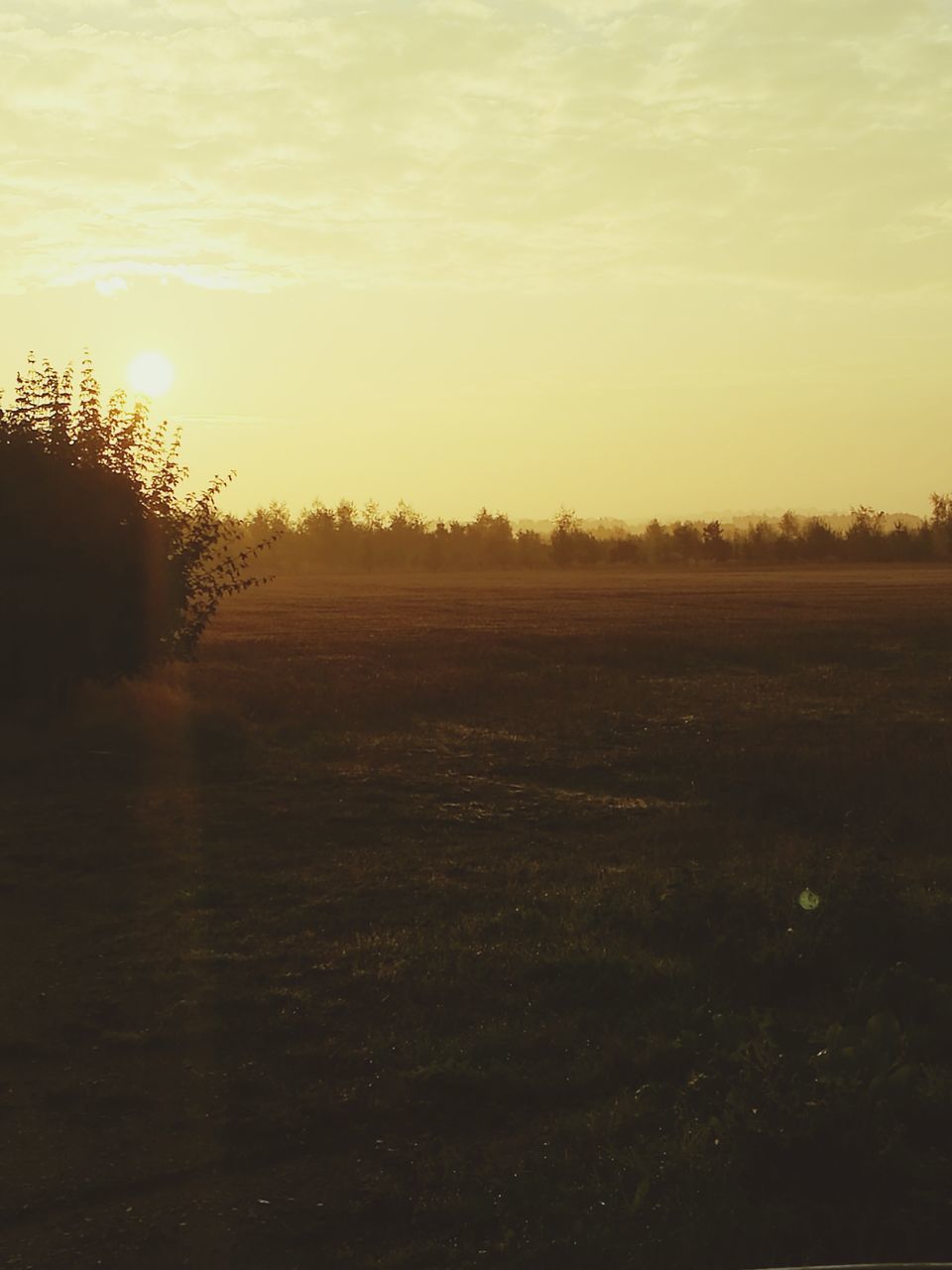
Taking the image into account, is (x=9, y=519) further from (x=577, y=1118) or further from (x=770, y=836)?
(x=577, y=1118)

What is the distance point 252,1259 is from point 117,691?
17399 millimetres

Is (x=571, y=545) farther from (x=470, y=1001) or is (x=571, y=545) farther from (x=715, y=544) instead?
(x=470, y=1001)

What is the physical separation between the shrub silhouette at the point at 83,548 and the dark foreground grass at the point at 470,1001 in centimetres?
139

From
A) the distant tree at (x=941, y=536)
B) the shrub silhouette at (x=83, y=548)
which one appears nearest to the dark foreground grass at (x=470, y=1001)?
the shrub silhouette at (x=83, y=548)

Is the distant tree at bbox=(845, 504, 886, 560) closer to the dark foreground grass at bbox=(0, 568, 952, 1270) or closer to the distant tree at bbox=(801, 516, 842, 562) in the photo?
the distant tree at bbox=(801, 516, 842, 562)

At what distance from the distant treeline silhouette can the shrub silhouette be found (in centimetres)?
12670

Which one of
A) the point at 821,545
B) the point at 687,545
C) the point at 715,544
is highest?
the point at 687,545

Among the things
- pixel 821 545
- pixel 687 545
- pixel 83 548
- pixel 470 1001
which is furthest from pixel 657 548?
pixel 470 1001

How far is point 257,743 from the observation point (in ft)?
63.0

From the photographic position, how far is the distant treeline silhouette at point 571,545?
143000mm

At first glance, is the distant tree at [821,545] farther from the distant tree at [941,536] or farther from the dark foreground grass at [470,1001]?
the dark foreground grass at [470,1001]

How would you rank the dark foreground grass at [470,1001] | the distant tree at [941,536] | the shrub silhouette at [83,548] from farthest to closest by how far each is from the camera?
the distant tree at [941,536] → the shrub silhouette at [83,548] → the dark foreground grass at [470,1001]

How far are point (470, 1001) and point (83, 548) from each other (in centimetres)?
1412

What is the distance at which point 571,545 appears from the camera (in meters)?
151
